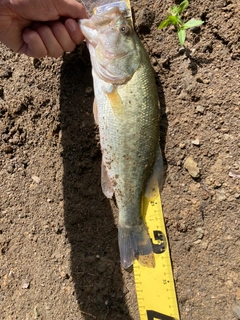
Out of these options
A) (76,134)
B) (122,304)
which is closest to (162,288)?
(122,304)

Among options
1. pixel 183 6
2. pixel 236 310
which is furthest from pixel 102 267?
pixel 183 6

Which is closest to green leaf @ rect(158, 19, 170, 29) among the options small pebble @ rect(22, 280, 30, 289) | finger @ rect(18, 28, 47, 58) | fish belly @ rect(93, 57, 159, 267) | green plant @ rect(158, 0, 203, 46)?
green plant @ rect(158, 0, 203, 46)

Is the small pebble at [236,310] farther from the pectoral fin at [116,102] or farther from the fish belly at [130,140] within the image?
the pectoral fin at [116,102]

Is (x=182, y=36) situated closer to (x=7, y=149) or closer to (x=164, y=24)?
(x=164, y=24)

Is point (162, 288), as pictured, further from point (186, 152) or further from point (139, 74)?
point (139, 74)

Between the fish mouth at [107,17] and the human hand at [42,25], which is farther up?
the human hand at [42,25]

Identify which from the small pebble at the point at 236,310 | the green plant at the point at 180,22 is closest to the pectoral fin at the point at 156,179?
the green plant at the point at 180,22

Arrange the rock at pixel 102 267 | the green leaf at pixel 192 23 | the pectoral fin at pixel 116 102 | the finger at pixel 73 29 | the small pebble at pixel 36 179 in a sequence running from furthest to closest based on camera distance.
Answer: the small pebble at pixel 36 179 → the rock at pixel 102 267 → the green leaf at pixel 192 23 → the finger at pixel 73 29 → the pectoral fin at pixel 116 102

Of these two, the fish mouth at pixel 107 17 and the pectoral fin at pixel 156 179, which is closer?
the fish mouth at pixel 107 17
